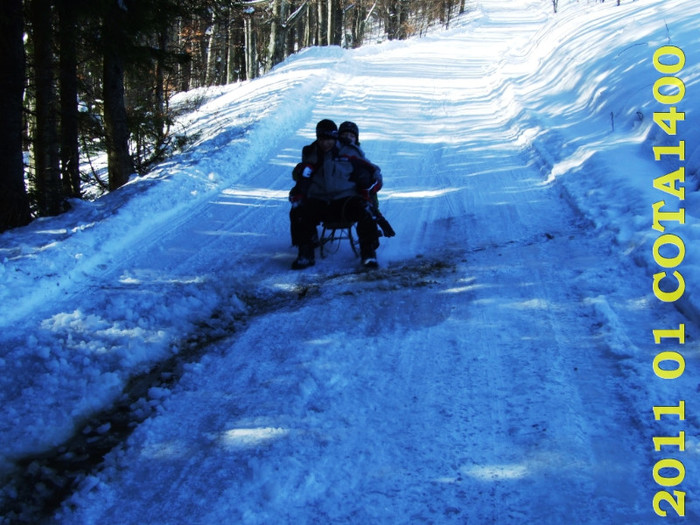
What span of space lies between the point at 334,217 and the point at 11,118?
3.96m

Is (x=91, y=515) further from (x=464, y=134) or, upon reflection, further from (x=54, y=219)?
(x=464, y=134)

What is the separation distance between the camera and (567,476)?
2645 millimetres

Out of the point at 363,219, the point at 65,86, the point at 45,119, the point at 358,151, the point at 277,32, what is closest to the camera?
the point at 363,219

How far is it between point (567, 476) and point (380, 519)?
36.3 inches

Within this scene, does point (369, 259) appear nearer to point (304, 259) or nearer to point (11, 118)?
point (304, 259)

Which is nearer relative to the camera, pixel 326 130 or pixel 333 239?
pixel 326 130

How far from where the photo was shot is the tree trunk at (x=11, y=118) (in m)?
6.17

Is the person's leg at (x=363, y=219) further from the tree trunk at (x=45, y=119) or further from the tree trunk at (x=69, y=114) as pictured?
the tree trunk at (x=69, y=114)

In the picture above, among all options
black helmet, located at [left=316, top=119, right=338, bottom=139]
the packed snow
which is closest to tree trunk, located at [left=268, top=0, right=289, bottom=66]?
the packed snow

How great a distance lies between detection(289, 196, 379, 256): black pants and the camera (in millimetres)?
5438

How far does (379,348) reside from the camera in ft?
12.7

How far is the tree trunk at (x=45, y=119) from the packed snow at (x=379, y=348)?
117 cm

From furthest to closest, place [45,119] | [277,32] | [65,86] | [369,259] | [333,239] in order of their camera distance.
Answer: [277,32]
[65,86]
[45,119]
[333,239]
[369,259]

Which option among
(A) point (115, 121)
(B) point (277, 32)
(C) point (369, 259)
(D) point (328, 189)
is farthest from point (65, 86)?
(B) point (277, 32)
